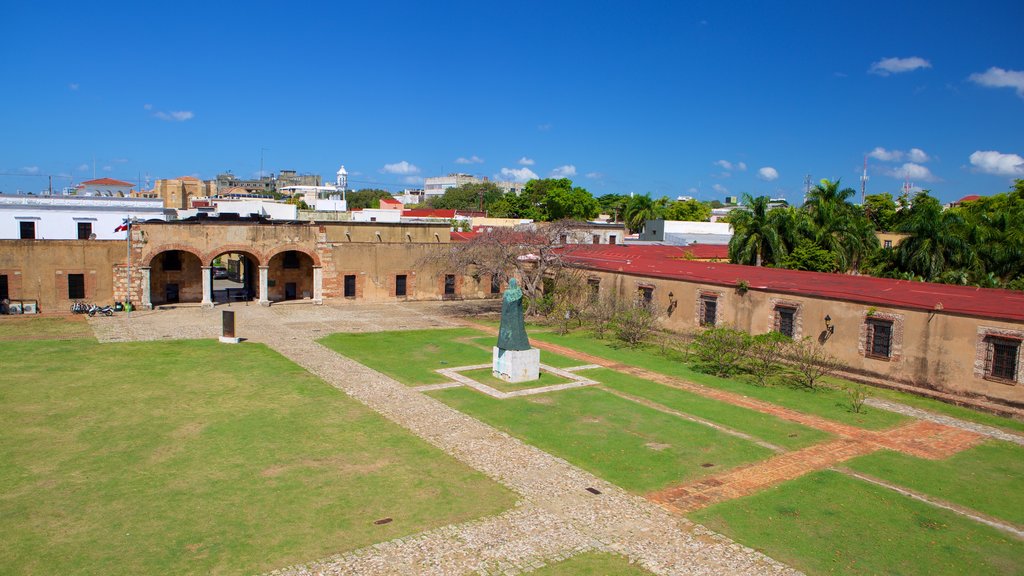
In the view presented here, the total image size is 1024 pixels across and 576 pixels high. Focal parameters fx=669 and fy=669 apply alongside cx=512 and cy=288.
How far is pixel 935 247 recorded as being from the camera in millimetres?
30766

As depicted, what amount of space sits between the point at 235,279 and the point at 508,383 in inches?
1552

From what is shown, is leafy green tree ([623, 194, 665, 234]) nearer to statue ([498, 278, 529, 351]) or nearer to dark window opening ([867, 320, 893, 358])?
dark window opening ([867, 320, 893, 358])

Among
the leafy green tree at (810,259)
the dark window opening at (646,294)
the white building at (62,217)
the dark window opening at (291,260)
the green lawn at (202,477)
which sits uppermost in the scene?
the white building at (62,217)

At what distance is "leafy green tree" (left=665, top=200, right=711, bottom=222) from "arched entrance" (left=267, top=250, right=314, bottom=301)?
42.0m

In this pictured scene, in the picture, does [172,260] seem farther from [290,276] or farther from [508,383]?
[508,383]

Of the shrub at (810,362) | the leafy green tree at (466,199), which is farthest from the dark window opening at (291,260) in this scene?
the leafy green tree at (466,199)

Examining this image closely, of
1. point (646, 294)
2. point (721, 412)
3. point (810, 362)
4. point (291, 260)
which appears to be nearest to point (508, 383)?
point (721, 412)

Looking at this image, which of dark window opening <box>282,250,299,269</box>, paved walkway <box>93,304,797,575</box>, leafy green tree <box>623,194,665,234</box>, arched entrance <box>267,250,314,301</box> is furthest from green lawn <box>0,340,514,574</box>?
leafy green tree <box>623,194,665,234</box>

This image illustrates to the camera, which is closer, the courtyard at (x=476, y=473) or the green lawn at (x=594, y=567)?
the green lawn at (x=594, y=567)

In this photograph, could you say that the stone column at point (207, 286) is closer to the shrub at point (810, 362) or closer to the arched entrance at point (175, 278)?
the arched entrance at point (175, 278)

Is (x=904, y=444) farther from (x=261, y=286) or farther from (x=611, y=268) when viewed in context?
(x=261, y=286)

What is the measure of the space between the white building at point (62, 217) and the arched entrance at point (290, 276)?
30.3 ft

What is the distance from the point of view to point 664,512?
37.5 ft

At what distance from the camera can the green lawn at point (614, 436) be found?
43.7 feet
